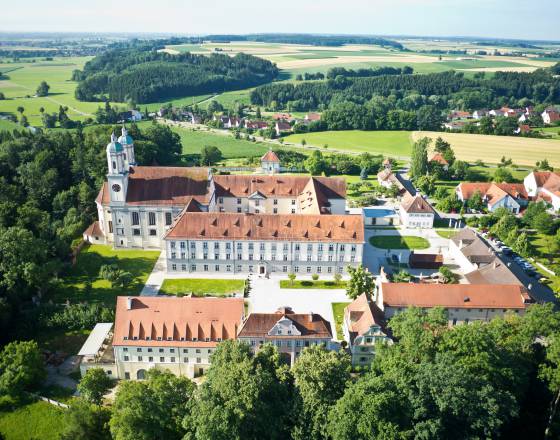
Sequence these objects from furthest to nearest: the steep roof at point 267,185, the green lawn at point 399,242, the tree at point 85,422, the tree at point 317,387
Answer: the steep roof at point 267,185, the green lawn at point 399,242, the tree at point 85,422, the tree at point 317,387

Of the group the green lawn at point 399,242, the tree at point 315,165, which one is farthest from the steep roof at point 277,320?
the tree at point 315,165

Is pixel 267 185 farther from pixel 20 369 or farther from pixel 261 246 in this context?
pixel 20 369

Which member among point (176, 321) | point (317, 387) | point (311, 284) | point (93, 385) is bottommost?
point (311, 284)

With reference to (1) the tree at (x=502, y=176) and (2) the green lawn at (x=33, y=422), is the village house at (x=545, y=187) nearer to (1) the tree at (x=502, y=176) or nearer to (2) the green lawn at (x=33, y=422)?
(1) the tree at (x=502, y=176)

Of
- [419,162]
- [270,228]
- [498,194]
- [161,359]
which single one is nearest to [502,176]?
[498,194]

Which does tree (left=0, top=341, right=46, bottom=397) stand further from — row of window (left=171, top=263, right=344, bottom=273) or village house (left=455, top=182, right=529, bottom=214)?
village house (left=455, top=182, right=529, bottom=214)

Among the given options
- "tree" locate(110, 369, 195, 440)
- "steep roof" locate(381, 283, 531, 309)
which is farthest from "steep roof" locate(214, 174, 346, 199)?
"tree" locate(110, 369, 195, 440)
